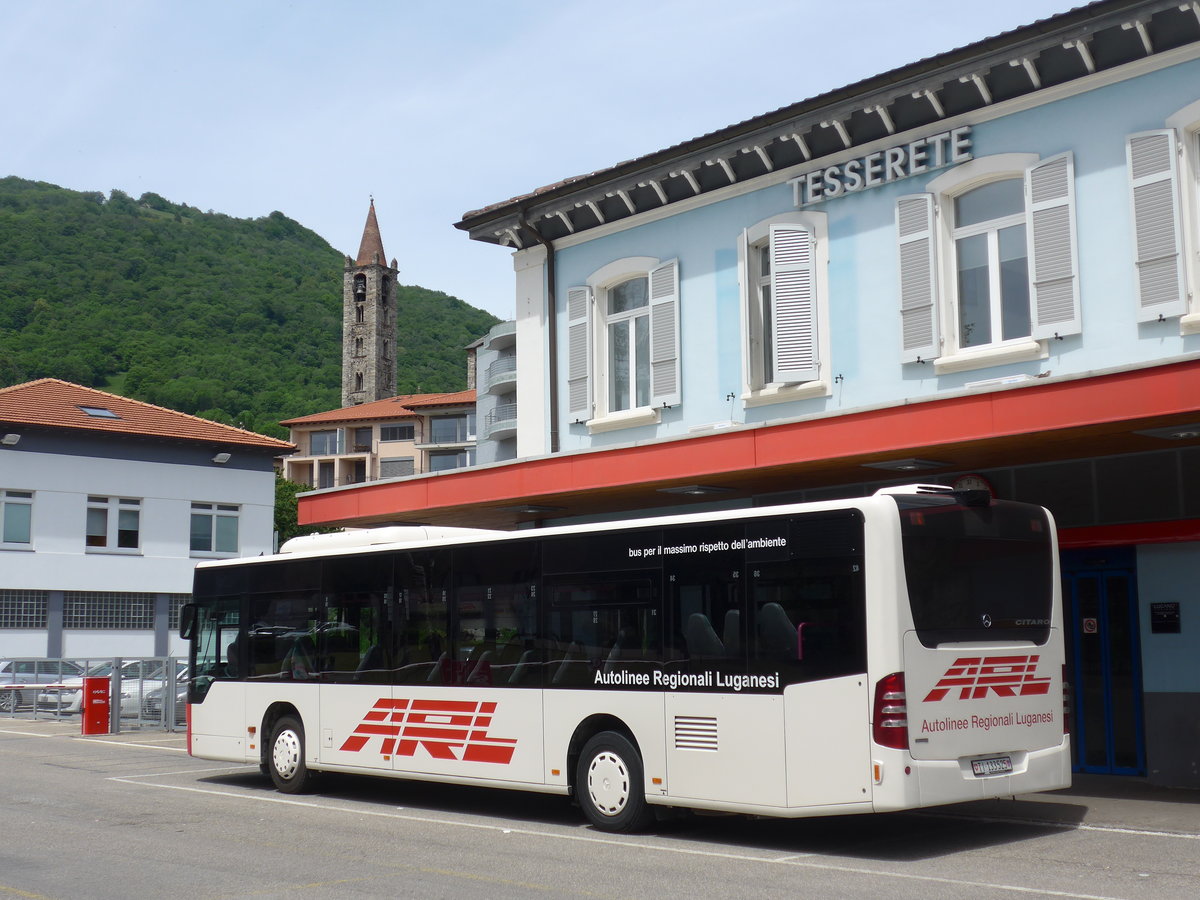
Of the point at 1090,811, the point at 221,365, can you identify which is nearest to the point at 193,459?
the point at 1090,811

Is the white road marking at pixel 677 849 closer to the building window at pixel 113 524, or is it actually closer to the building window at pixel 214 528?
the building window at pixel 113 524

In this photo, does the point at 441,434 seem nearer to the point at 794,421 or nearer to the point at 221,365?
the point at 221,365

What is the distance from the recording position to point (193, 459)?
4447 centimetres

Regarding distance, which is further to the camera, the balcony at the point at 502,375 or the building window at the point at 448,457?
the building window at the point at 448,457

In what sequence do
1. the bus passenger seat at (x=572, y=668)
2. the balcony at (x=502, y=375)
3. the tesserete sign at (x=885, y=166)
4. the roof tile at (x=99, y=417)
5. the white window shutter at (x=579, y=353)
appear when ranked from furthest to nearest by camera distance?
the balcony at (x=502, y=375), the roof tile at (x=99, y=417), the white window shutter at (x=579, y=353), the tesserete sign at (x=885, y=166), the bus passenger seat at (x=572, y=668)

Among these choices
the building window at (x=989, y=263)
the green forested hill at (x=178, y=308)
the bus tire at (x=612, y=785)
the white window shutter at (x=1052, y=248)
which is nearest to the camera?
the bus tire at (x=612, y=785)

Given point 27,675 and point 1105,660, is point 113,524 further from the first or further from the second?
point 1105,660

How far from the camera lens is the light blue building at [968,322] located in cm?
1310

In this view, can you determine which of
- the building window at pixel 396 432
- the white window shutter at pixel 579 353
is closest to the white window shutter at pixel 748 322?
the white window shutter at pixel 579 353

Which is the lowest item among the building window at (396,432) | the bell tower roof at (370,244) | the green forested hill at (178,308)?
the building window at (396,432)

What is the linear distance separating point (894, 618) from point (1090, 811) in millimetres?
3972

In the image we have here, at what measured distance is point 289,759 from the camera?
15172mm

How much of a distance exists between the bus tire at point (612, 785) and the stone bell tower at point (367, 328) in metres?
127

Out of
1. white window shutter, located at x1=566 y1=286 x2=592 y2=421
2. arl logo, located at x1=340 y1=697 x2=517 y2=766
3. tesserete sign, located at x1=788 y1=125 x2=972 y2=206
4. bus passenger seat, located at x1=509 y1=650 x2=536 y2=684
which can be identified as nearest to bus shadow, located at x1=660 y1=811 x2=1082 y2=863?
bus passenger seat, located at x1=509 y1=650 x2=536 y2=684
